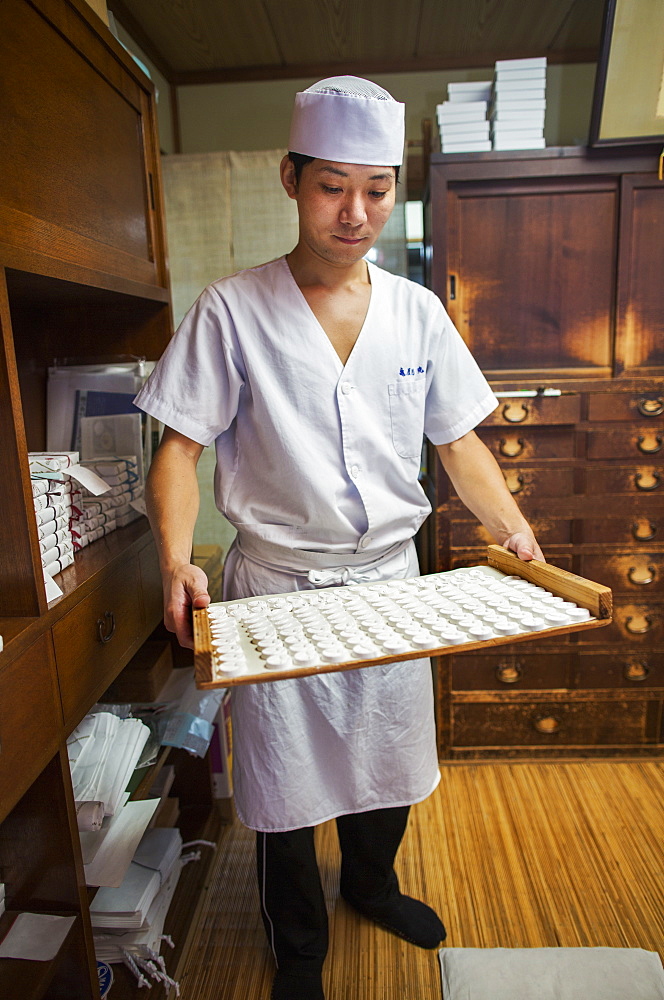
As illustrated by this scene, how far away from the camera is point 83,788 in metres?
1.30

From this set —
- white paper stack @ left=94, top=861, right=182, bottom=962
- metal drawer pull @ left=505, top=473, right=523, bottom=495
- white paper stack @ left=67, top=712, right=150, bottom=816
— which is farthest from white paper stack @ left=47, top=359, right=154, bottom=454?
metal drawer pull @ left=505, top=473, right=523, bottom=495

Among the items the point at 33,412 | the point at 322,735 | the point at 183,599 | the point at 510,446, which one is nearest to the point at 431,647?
the point at 183,599

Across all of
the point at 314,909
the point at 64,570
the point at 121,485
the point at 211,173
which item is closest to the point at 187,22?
the point at 211,173

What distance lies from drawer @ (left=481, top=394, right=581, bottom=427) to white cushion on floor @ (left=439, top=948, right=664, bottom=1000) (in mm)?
1346

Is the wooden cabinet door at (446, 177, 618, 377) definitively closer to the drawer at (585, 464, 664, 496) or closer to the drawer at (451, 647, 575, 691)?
the drawer at (585, 464, 664, 496)

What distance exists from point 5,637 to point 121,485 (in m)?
0.67

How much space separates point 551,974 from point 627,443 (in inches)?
55.4

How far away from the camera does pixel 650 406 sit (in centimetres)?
211

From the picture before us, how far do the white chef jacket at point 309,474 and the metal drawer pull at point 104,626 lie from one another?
10.1 inches

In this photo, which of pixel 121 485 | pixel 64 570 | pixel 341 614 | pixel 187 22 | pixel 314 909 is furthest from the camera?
pixel 187 22

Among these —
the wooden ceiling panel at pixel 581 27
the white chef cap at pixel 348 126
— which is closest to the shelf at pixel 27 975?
the white chef cap at pixel 348 126

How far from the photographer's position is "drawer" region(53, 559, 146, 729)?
3.65ft

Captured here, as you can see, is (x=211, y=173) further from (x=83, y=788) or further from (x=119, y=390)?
(x=83, y=788)

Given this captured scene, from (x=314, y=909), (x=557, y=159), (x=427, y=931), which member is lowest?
(x=427, y=931)
